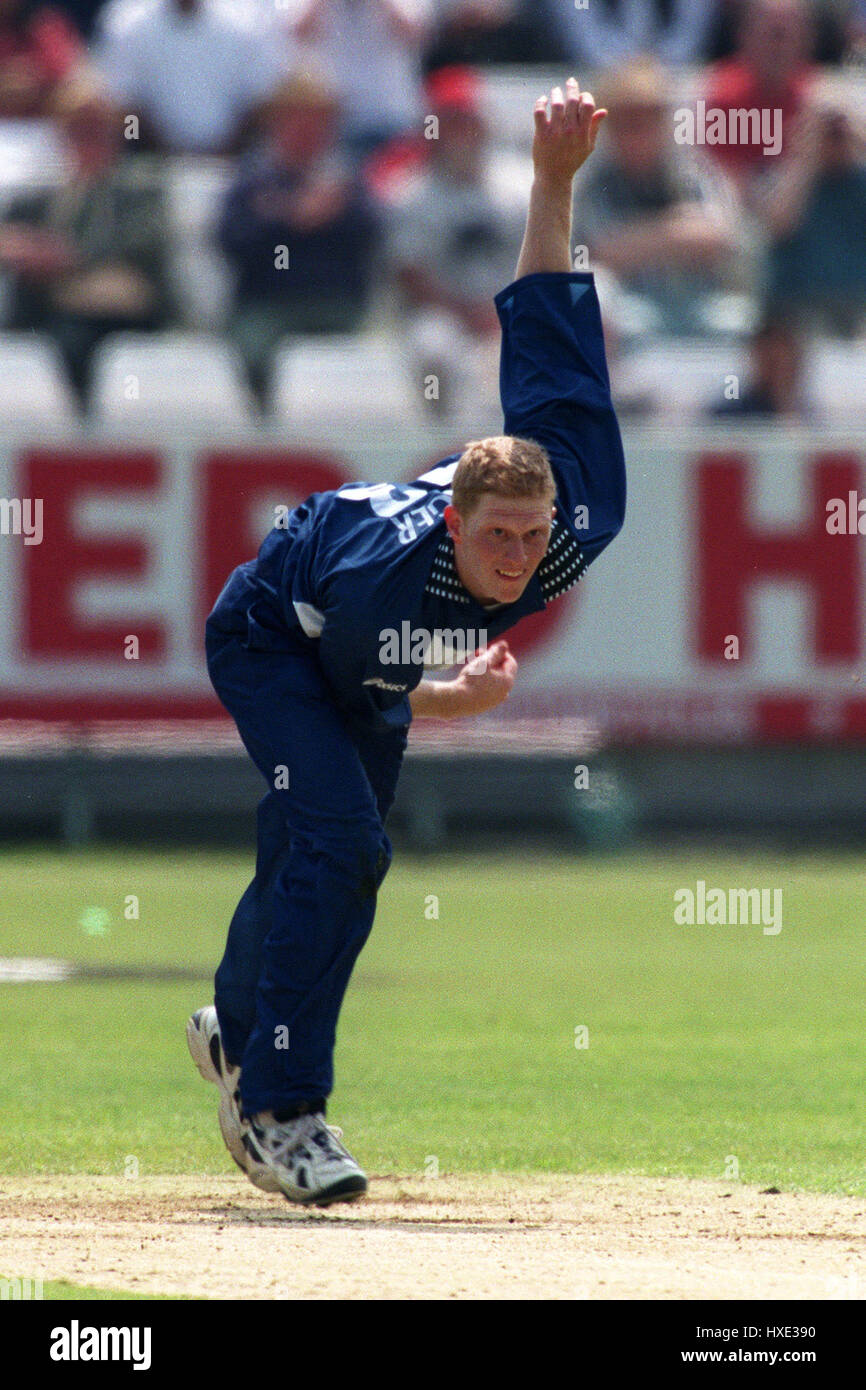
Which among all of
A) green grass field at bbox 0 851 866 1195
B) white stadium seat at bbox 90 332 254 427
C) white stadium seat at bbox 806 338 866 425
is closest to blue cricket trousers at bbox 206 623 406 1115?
green grass field at bbox 0 851 866 1195

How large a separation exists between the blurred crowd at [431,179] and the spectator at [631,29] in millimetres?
17

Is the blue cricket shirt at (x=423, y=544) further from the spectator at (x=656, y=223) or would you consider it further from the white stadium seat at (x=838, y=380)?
the spectator at (x=656, y=223)

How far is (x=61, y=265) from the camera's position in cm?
1395

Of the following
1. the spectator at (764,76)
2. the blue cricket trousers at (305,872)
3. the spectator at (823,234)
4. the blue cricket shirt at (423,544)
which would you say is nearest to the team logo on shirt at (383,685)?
the blue cricket shirt at (423,544)

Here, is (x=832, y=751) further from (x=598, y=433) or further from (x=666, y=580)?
(x=598, y=433)

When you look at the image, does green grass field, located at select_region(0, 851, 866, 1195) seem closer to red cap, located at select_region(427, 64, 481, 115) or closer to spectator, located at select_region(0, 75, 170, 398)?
spectator, located at select_region(0, 75, 170, 398)

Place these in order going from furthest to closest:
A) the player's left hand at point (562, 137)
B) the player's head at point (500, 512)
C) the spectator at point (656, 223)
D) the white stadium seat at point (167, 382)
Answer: the spectator at point (656, 223), the white stadium seat at point (167, 382), the player's left hand at point (562, 137), the player's head at point (500, 512)

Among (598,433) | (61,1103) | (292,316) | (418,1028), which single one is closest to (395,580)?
(598,433)

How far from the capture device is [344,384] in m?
13.7

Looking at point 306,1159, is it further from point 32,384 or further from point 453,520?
point 32,384

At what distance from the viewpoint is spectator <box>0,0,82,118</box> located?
611 inches

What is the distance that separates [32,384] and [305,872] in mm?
8809

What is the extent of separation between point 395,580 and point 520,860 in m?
7.68

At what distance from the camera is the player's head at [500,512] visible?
16.5 ft
